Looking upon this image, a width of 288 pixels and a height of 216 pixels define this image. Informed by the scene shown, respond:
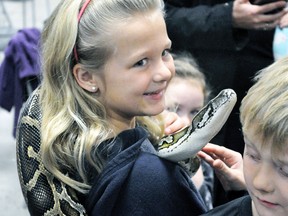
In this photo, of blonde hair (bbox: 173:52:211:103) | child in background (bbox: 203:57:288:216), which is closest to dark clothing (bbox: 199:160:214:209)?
blonde hair (bbox: 173:52:211:103)

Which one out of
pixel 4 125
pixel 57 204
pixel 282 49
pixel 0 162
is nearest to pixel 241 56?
pixel 282 49

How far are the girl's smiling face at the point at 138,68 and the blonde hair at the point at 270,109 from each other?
1.14 feet

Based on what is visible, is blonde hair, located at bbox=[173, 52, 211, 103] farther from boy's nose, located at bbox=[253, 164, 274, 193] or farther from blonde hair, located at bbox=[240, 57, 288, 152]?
boy's nose, located at bbox=[253, 164, 274, 193]

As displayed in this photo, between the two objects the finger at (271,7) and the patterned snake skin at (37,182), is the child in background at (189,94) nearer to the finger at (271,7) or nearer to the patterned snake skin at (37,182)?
the finger at (271,7)

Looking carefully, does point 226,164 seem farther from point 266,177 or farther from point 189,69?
point 189,69

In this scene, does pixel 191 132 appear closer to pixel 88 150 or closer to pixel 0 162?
pixel 88 150

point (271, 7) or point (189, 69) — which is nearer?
point (271, 7)

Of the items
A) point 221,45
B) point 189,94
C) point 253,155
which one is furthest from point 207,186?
point 253,155

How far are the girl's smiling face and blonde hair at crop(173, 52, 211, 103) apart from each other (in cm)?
100

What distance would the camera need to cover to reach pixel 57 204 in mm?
1628

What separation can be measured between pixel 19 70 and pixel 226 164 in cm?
230

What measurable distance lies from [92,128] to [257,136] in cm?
52

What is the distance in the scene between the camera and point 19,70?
3.78 meters

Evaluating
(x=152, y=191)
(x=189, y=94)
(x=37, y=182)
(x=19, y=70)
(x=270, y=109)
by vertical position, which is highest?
(x=270, y=109)
